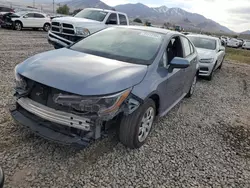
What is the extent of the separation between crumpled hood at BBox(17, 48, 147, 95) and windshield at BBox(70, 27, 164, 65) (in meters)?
0.23

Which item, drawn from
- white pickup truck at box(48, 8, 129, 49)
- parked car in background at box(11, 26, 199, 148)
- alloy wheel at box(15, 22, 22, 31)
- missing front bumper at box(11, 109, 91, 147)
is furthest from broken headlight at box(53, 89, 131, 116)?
alloy wheel at box(15, 22, 22, 31)

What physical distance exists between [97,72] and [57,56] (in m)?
0.83

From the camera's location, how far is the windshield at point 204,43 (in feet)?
30.1

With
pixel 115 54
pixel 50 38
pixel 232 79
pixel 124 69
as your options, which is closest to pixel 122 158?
pixel 124 69

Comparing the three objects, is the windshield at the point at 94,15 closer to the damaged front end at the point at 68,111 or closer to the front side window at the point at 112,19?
the front side window at the point at 112,19

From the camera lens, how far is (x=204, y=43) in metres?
9.37

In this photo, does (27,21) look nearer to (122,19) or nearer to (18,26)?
(18,26)

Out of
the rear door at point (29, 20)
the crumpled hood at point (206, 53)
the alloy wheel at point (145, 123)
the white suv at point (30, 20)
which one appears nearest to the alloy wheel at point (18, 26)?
the white suv at point (30, 20)

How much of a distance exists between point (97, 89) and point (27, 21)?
58.1ft

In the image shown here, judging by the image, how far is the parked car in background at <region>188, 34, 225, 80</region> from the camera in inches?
313

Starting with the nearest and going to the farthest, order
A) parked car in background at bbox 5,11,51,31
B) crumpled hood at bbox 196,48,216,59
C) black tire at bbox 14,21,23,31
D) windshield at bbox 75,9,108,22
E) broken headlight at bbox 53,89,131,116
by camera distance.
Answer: broken headlight at bbox 53,89,131,116
crumpled hood at bbox 196,48,216,59
windshield at bbox 75,9,108,22
parked car in background at bbox 5,11,51,31
black tire at bbox 14,21,23,31

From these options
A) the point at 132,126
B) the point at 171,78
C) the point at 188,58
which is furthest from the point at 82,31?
the point at 132,126

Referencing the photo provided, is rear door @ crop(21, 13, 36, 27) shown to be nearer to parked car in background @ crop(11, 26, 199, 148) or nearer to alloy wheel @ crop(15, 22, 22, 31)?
alloy wheel @ crop(15, 22, 22, 31)

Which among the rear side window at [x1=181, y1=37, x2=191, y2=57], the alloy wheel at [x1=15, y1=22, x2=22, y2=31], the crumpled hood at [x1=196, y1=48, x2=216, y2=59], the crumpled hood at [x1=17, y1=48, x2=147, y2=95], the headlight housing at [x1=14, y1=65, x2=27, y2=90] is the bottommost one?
the alloy wheel at [x1=15, y1=22, x2=22, y2=31]
